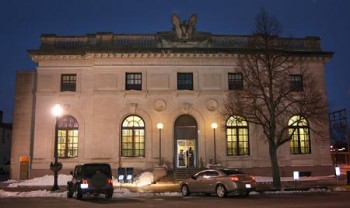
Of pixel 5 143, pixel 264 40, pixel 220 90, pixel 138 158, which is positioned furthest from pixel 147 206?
pixel 5 143

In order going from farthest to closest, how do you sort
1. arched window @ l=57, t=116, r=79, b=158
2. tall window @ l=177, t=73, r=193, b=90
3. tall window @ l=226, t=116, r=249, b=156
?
tall window @ l=177, t=73, r=193, b=90 → tall window @ l=226, t=116, r=249, b=156 → arched window @ l=57, t=116, r=79, b=158

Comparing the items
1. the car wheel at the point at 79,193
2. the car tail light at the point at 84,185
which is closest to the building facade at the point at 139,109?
the car wheel at the point at 79,193

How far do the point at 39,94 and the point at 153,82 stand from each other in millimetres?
10243

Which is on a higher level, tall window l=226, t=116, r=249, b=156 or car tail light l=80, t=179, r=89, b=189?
tall window l=226, t=116, r=249, b=156

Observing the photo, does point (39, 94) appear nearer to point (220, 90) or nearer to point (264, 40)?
→ point (220, 90)

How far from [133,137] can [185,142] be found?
15.4 ft

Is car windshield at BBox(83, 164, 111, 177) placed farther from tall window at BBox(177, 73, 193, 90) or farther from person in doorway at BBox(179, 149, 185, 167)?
tall window at BBox(177, 73, 193, 90)

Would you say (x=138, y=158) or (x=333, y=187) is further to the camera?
(x=138, y=158)

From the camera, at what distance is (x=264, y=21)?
91.3ft

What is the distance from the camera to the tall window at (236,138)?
36.4 m

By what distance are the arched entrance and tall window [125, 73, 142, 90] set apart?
15.6 feet

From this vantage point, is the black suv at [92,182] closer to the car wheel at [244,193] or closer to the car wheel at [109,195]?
the car wheel at [109,195]

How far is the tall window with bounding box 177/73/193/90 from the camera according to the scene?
36.9 m

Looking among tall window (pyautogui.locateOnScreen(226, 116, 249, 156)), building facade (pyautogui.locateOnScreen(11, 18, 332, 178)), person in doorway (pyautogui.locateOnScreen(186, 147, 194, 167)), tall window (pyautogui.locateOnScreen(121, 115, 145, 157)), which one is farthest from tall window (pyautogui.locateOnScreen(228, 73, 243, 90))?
tall window (pyautogui.locateOnScreen(121, 115, 145, 157))
